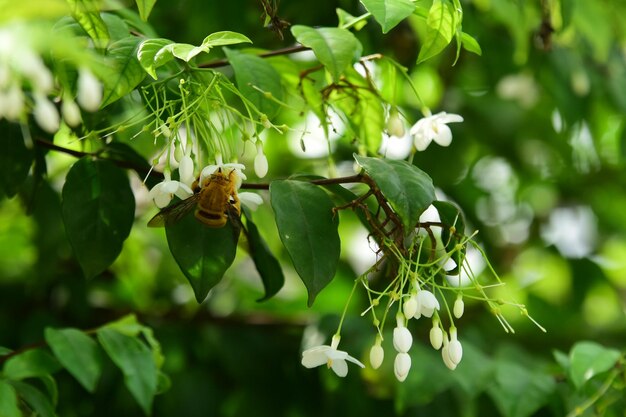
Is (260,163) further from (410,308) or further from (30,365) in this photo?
(30,365)

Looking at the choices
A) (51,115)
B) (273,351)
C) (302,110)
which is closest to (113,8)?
(302,110)

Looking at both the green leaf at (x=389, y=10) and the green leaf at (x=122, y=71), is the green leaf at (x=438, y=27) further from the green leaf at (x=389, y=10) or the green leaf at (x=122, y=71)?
the green leaf at (x=122, y=71)

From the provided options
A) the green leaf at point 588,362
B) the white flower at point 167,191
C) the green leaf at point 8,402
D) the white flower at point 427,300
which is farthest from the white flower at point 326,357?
the green leaf at point 588,362

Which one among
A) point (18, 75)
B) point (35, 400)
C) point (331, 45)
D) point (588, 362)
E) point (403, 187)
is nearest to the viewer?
point (18, 75)

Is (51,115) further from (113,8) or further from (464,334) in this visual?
(464,334)

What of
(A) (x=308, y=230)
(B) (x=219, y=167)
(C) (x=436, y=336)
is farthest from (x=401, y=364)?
(B) (x=219, y=167)

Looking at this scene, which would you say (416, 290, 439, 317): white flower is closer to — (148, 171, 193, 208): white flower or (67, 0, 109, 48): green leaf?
(148, 171, 193, 208): white flower

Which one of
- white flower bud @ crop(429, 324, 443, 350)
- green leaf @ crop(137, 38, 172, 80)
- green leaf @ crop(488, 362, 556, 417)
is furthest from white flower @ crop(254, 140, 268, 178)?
green leaf @ crop(488, 362, 556, 417)
